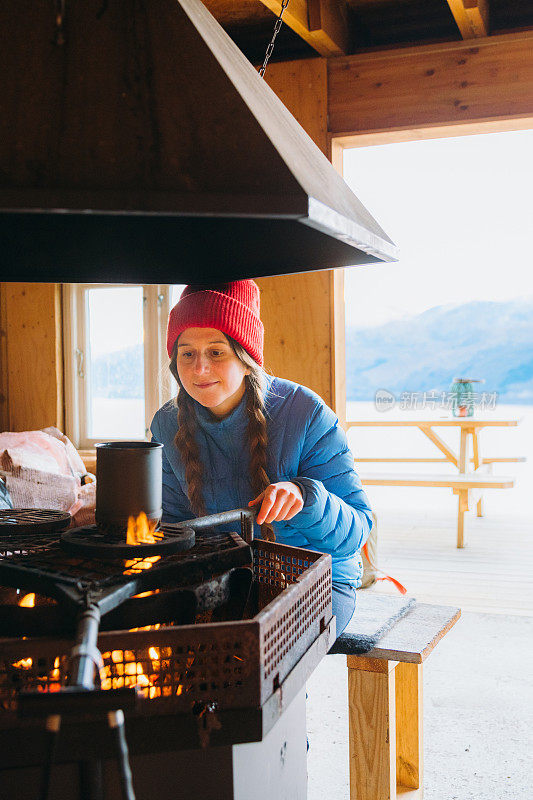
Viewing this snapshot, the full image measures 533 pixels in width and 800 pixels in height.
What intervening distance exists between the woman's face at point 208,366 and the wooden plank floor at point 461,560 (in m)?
1.98

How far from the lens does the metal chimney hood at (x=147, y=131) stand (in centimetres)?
89

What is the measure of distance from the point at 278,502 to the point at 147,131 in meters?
0.64

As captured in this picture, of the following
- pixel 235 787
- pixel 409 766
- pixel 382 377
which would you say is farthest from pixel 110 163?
pixel 382 377

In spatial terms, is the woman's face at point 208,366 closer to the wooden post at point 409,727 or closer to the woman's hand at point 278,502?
the woman's hand at point 278,502

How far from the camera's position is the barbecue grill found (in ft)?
2.61

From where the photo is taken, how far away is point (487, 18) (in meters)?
3.37

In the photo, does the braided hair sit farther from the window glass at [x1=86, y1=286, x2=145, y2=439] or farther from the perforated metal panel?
the window glass at [x1=86, y1=286, x2=145, y2=439]

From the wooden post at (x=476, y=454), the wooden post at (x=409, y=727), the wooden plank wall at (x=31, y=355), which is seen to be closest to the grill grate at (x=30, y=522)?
the wooden post at (x=409, y=727)

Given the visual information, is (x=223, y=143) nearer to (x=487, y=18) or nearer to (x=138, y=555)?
(x=138, y=555)

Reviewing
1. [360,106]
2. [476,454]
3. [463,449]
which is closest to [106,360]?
[360,106]

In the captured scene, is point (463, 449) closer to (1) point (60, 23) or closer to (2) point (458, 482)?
(2) point (458, 482)

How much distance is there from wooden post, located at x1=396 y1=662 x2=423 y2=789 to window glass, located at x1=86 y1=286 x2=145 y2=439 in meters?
2.64

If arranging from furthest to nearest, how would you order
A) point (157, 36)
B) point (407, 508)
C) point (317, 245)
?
point (407, 508), point (317, 245), point (157, 36)

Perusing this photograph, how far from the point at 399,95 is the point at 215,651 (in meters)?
3.35
